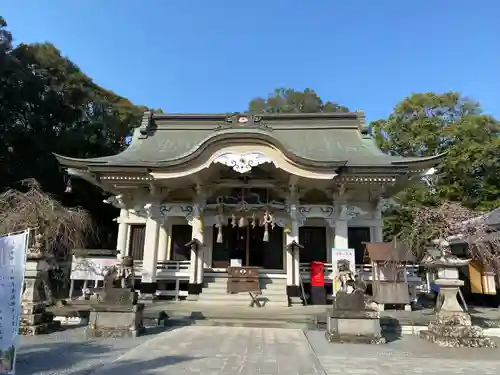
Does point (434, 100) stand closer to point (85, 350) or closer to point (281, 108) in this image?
point (281, 108)

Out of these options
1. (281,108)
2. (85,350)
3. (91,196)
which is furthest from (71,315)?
(281,108)

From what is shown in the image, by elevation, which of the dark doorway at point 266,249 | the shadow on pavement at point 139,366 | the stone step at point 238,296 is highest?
the dark doorway at point 266,249

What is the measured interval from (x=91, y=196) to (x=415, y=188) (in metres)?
19.7

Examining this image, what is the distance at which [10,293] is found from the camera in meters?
4.37

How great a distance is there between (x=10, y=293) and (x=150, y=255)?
838 cm

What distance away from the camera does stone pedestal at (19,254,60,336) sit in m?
7.73

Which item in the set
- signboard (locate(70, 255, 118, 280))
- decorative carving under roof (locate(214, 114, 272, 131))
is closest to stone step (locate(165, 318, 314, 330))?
signboard (locate(70, 255, 118, 280))

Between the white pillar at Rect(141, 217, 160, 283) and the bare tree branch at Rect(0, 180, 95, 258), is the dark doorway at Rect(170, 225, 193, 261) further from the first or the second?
the bare tree branch at Rect(0, 180, 95, 258)

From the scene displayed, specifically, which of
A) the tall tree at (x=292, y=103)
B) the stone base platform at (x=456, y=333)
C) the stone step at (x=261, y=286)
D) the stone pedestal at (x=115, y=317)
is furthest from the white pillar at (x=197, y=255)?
the tall tree at (x=292, y=103)

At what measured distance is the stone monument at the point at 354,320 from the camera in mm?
7311

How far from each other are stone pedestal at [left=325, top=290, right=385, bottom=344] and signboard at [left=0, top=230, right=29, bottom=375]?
18.6ft

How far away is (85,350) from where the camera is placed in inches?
255

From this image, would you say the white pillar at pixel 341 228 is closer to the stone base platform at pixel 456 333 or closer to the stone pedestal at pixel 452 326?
the stone pedestal at pixel 452 326

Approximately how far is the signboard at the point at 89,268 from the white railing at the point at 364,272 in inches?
264
